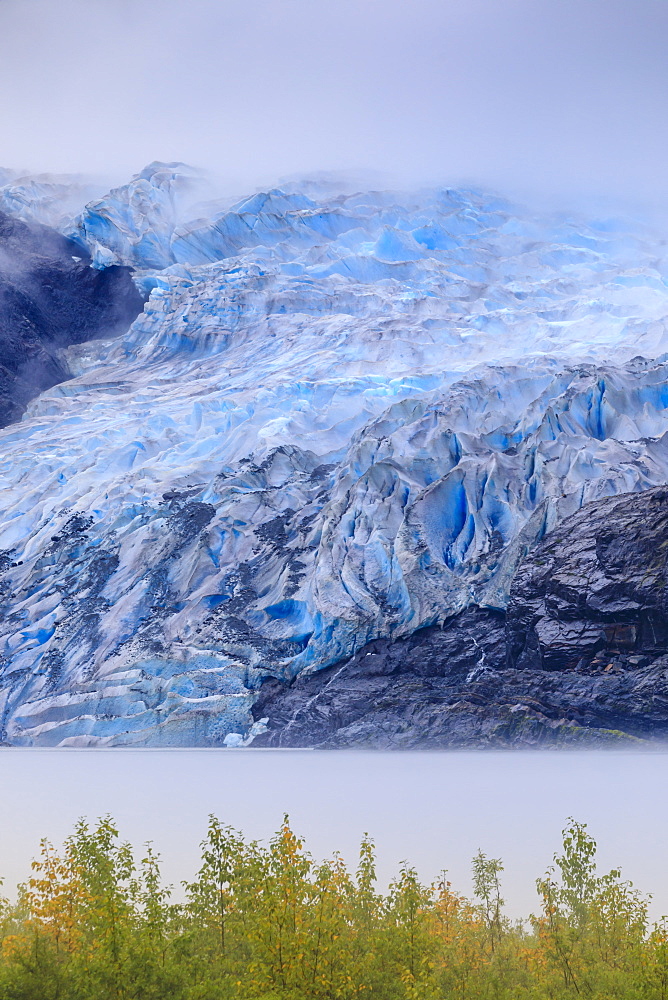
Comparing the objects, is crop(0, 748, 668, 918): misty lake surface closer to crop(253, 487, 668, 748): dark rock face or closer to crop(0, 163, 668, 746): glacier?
crop(253, 487, 668, 748): dark rock face

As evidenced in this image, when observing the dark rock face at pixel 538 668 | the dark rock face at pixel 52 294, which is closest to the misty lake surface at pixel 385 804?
the dark rock face at pixel 538 668

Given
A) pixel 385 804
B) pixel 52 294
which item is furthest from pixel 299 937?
pixel 52 294

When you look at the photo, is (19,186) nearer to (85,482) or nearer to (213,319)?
(213,319)

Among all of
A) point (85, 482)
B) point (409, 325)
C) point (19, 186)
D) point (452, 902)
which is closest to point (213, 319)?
point (409, 325)

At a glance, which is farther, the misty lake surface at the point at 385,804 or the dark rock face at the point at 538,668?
the dark rock face at the point at 538,668

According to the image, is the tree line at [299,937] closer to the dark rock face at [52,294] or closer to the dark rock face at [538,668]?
the dark rock face at [538,668]

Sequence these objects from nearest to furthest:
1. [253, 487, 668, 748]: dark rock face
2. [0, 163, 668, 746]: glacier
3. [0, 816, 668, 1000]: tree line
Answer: [0, 816, 668, 1000]: tree line, [253, 487, 668, 748]: dark rock face, [0, 163, 668, 746]: glacier

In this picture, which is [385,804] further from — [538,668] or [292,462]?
[292,462]

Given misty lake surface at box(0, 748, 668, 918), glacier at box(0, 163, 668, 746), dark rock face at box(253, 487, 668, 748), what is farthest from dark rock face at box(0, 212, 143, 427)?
misty lake surface at box(0, 748, 668, 918)

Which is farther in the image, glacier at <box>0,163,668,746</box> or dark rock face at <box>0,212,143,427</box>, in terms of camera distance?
dark rock face at <box>0,212,143,427</box>
